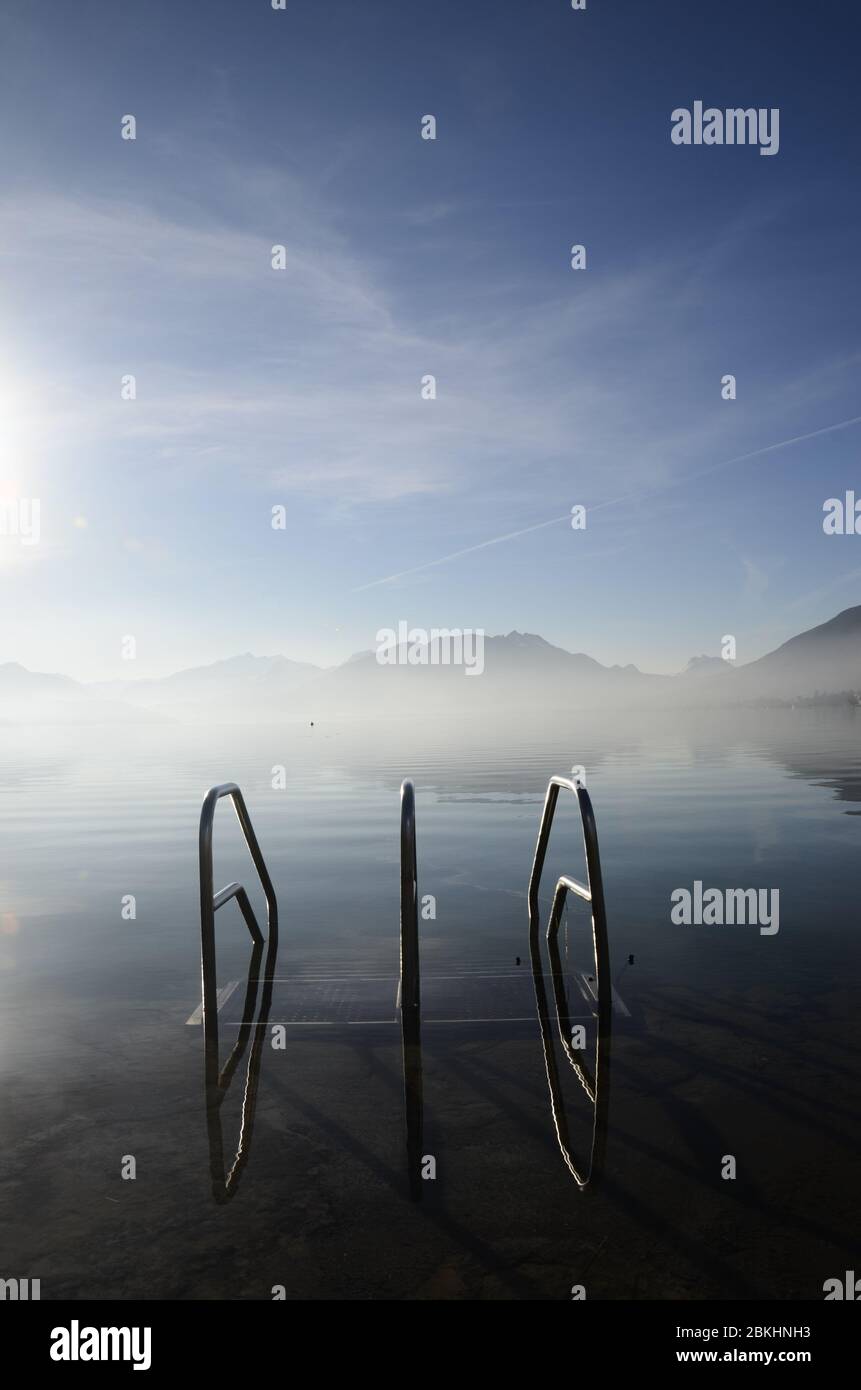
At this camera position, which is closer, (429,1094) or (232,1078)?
(429,1094)

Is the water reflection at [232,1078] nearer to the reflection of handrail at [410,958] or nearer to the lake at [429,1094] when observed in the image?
the lake at [429,1094]

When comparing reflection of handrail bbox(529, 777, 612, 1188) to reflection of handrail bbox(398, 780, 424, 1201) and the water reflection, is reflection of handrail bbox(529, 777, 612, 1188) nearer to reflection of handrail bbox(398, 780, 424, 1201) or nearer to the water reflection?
reflection of handrail bbox(398, 780, 424, 1201)

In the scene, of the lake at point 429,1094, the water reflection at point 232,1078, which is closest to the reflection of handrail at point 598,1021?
the lake at point 429,1094

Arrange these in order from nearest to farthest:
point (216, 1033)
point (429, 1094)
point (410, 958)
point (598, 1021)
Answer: point (429, 1094)
point (410, 958)
point (216, 1033)
point (598, 1021)

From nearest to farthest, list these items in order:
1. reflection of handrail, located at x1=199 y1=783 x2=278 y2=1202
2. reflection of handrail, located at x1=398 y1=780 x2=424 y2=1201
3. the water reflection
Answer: the water reflection → reflection of handrail, located at x1=199 y1=783 x2=278 y2=1202 → reflection of handrail, located at x1=398 y1=780 x2=424 y2=1201

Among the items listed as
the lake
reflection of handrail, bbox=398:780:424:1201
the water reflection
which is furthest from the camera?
reflection of handrail, bbox=398:780:424:1201

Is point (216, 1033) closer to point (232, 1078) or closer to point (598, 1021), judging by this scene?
point (232, 1078)

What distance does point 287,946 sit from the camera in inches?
328

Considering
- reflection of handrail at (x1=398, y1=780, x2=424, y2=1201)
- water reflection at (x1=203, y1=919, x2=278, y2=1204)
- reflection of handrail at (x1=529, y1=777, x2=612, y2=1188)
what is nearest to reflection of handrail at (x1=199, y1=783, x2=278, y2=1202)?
water reflection at (x1=203, y1=919, x2=278, y2=1204)

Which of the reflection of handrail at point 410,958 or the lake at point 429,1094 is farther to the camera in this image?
the reflection of handrail at point 410,958

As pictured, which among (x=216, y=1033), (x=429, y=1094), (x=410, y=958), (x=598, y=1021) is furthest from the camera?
(x=598, y=1021)

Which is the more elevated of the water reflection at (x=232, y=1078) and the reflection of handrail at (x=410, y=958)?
the reflection of handrail at (x=410, y=958)

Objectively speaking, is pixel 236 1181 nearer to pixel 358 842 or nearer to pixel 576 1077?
pixel 576 1077

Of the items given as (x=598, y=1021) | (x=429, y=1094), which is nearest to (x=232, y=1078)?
(x=429, y=1094)
